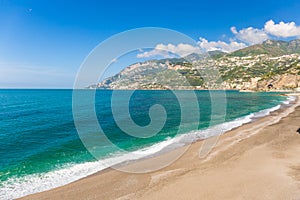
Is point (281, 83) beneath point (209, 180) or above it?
above

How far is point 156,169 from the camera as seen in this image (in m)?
15.1

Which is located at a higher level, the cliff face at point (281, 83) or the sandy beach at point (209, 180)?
the cliff face at point (281, 83)

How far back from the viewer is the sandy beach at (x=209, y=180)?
36.9 feet

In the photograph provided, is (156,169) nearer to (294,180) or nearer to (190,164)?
(190,164)

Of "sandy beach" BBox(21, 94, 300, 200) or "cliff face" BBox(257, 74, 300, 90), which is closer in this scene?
"sandy beach" BBox(21, 94, 300, 200)

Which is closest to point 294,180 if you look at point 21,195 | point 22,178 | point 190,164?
point 190,164

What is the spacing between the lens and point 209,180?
41.9 ft

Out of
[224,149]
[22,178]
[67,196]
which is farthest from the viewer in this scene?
[224,149]

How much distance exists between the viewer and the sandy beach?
36.9 feet

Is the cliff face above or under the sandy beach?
above

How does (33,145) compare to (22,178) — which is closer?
(22,178)

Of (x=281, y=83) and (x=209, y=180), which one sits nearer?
(x=209, y=180)

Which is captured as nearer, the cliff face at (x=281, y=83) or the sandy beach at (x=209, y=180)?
the sandy beach at (x=209, y=180)

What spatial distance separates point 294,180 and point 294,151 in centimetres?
668
